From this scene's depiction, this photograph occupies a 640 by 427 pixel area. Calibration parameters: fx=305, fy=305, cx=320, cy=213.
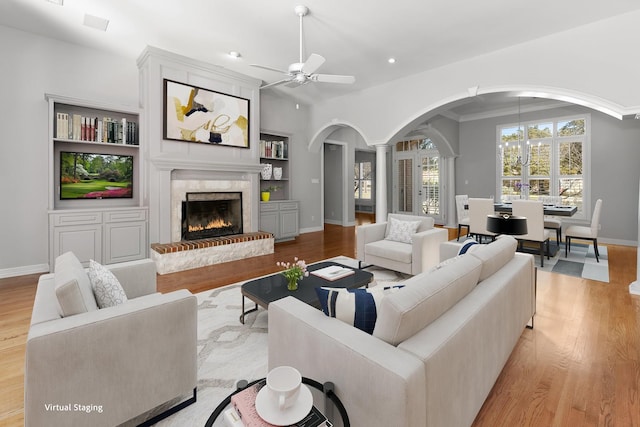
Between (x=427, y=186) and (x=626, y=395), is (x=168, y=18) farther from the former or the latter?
(x=427, y=186)

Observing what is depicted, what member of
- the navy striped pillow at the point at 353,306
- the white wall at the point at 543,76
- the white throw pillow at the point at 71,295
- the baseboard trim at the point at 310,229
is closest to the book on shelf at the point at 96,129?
the white throw pillow at the point at 71,295

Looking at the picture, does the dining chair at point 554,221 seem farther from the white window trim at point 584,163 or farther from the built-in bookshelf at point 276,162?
the built-in bookshelf at point 276,162

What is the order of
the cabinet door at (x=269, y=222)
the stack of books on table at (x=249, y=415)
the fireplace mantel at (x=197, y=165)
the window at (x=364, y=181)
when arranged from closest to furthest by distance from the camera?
1. the stack of books on table at (x=249, y=415)
2. the fireplace mantel at (x=197, y=165)
3. the cabinet door at (x=269, y=222)
4. the window at (x=364, y=181)

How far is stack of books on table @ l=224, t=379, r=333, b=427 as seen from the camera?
3.11 feet

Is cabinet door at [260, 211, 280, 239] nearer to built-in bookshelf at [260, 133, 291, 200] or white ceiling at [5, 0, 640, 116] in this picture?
built-in bookshelf at [260, 133, 291, 200]

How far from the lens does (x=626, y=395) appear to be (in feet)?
5.95

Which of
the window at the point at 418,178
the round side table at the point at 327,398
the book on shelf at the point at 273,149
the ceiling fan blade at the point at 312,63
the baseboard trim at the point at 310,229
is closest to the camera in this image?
the round side table at the point at 327,398

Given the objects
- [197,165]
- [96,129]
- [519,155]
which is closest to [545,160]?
[519,155]

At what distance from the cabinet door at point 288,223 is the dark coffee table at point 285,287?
360 cm

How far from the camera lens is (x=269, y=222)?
6.32 metres

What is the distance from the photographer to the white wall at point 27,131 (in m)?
3.95

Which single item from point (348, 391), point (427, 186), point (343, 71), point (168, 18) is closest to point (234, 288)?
point (348, 391)

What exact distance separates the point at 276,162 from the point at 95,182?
343 cm

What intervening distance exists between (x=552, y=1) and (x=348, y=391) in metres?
4.29
